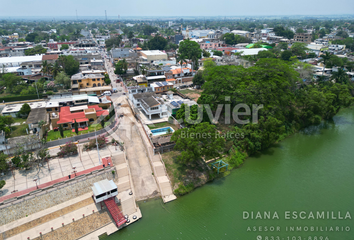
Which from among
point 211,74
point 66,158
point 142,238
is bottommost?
point 142,238

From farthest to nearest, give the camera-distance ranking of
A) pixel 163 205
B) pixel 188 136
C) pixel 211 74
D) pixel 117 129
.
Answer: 1. pixel 211 74
2. pixel 117 129
3. pixel 188 136
4. pixel 163 205

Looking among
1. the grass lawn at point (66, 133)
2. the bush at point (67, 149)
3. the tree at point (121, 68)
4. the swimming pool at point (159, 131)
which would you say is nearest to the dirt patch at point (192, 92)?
the swimming pool at point (159, 131)

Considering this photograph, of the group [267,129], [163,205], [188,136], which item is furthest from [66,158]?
[267,129]

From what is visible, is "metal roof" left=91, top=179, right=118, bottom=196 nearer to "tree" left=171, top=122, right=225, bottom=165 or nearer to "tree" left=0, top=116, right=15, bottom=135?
"tree" left=171, top=122, right=225, bottom=165

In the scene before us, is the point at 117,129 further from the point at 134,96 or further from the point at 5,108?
the point at 5,108

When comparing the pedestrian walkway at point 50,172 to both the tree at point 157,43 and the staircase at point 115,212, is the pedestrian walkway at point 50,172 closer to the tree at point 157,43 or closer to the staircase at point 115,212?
the staircase at point 115,212

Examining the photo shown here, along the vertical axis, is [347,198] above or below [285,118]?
below

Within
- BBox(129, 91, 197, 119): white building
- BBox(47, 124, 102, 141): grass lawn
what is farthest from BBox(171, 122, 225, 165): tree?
BBox(47, 124, 102, 141): grass lawn
